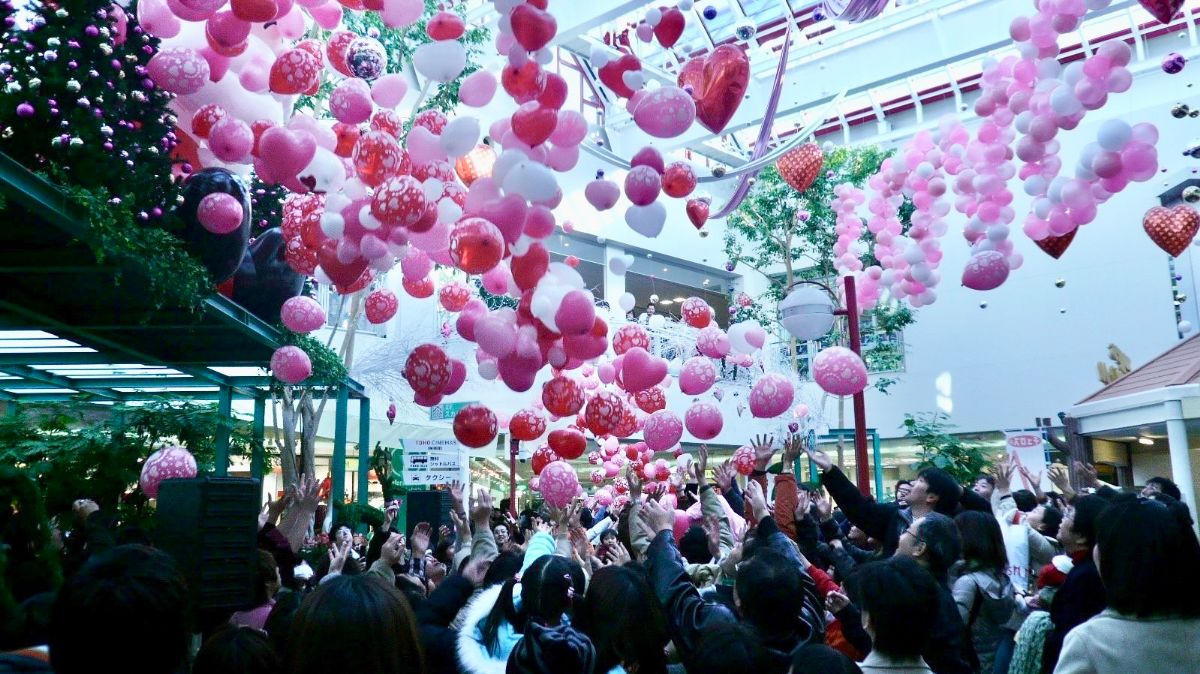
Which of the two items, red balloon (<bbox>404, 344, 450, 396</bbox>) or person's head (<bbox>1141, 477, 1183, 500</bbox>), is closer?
person's head (<bbox>1141, 477, 1183, 500</bbox>)

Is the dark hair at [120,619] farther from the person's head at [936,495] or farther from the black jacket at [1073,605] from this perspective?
the person's head at [936,495]

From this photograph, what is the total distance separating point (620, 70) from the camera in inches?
171

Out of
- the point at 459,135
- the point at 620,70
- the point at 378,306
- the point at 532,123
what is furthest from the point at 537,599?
the point at 378,306

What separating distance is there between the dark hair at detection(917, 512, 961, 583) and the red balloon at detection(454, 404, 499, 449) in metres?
2.76

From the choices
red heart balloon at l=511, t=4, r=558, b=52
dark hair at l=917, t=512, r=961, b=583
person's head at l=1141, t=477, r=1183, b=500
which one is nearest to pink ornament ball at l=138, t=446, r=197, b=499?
red heart balloon at l=511, t=4, r=558, b=52

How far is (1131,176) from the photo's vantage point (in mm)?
5176

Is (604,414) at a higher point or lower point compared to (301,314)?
lower

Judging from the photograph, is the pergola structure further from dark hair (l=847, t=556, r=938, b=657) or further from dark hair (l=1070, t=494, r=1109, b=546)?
dark hair (l=1070, t=494, r=1109, b=546)

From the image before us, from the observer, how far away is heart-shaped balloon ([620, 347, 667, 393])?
5.22 metres

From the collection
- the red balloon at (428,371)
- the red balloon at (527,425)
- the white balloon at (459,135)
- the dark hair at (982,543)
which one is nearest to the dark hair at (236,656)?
the dark hair at (982,543)

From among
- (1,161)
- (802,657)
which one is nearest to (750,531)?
(802,657)

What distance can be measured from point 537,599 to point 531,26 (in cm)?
253

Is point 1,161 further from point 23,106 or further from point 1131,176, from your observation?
point 1131,176

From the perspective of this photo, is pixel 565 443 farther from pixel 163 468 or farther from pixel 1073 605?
pixel 1073 605
